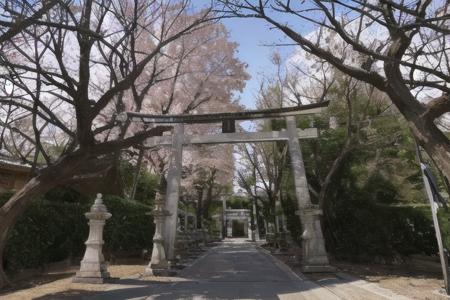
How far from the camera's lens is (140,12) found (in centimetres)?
1088

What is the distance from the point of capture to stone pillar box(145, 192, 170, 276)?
11.6 metres

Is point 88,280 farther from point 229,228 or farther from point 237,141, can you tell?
point 229,228

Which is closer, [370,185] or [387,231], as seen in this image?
[387,231]

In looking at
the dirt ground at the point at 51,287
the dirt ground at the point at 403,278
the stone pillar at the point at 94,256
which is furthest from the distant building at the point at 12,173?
the dirt ground at the point at 403,278

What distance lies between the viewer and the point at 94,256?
31.9 ft

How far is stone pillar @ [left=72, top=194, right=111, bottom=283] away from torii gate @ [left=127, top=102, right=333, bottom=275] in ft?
7.73

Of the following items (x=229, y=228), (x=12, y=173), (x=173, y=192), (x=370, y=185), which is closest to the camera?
(x=173, y=192)

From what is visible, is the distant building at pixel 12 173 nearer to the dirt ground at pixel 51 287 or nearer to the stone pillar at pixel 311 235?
the dirt ground at pixel 51 287

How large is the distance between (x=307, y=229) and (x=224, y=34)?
34.2ft

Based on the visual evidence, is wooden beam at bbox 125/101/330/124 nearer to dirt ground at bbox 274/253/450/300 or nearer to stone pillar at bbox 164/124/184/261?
stone pillar at bbox 164/124/184/261

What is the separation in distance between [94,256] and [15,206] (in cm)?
A: 225

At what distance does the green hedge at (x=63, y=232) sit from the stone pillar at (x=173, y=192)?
3.03 metres

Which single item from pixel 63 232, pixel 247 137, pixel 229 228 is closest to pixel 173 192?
pixel 247 137

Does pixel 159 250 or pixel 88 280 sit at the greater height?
pixel 159 250
